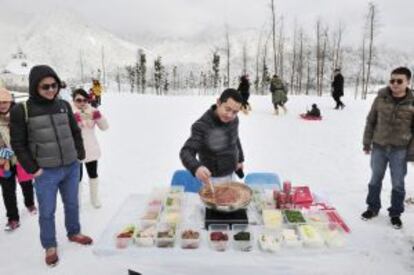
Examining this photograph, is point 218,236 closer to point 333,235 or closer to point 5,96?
point 333,235

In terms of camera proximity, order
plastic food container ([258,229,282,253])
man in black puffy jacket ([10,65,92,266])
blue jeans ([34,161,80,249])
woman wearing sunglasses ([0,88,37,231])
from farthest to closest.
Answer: woman wearing sunglasses ([0,88,37,231])
blue jeans ([34,161,80,249])
man in black puffy jacket ([10,65,92,266])
plastic food container ([258,229,282,253])

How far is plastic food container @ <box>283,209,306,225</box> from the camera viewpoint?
2888 mm

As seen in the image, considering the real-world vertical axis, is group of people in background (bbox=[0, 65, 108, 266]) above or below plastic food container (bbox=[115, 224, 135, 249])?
above

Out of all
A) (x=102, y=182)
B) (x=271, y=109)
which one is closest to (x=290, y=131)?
(x=271, y=109)

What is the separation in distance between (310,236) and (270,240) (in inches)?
12.2

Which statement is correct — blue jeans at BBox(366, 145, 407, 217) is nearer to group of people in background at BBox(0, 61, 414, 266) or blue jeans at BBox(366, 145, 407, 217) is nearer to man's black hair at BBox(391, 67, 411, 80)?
group of people in background at BBox(0, 61, 414, 266)

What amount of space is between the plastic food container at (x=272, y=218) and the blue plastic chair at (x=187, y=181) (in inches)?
60.3

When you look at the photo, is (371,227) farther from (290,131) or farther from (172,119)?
(172,119)

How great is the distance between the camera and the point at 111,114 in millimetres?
15141

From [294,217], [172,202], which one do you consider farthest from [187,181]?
[294,217]

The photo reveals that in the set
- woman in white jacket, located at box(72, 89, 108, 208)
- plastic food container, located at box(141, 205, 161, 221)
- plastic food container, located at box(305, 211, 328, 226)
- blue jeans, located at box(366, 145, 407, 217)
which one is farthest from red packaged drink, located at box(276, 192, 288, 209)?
woman in white jacket, located at box(72, 89, 108, 208)

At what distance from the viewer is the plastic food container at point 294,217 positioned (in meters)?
2.89

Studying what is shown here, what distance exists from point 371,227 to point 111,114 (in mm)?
12437

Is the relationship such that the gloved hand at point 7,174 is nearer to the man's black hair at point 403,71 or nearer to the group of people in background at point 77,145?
the group of people in background at point 77,145
